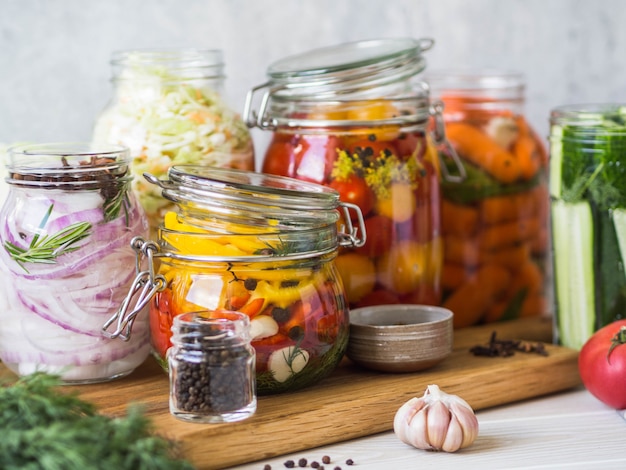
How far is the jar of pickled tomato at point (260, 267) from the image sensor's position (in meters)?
1.16

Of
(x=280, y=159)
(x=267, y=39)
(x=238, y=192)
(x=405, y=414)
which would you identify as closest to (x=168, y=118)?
(x=280, y=159)

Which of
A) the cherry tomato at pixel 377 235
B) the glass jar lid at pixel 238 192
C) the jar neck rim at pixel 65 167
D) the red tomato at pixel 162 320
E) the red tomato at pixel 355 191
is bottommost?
the red tomato at pixel 162 320

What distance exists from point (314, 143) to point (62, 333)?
45 cm

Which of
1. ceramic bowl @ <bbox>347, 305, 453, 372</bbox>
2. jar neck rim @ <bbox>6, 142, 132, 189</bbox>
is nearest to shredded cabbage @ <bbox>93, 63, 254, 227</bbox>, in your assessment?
jar neck rim @ <bbox>6, 142, 132, 189</bbox>

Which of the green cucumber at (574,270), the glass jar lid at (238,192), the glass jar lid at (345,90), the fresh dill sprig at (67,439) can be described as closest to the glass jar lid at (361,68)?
the glass jar lid at (345,90)

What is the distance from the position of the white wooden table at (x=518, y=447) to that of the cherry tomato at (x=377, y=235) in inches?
10.7

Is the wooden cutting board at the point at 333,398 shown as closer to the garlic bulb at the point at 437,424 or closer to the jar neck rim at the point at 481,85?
the garlic bulb at the point at 437,424

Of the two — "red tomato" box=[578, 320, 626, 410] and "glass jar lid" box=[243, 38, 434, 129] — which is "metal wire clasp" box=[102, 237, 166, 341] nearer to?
"glass jar lid" box=[243, 38, 434, 129]

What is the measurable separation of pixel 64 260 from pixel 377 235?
45 cm

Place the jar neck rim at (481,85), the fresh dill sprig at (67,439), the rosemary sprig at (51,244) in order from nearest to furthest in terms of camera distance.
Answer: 1. the fresh dill sprig at (67,439)
2. the rosemary sprig at (51,244)
3. the jar neck rim at (481,85)

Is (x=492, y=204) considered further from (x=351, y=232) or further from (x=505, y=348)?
(x=351, y=232)

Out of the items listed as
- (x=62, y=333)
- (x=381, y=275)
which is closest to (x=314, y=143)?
(x=381, y=275)

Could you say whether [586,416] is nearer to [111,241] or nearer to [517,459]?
[517,459]

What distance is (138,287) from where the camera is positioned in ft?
4.03
